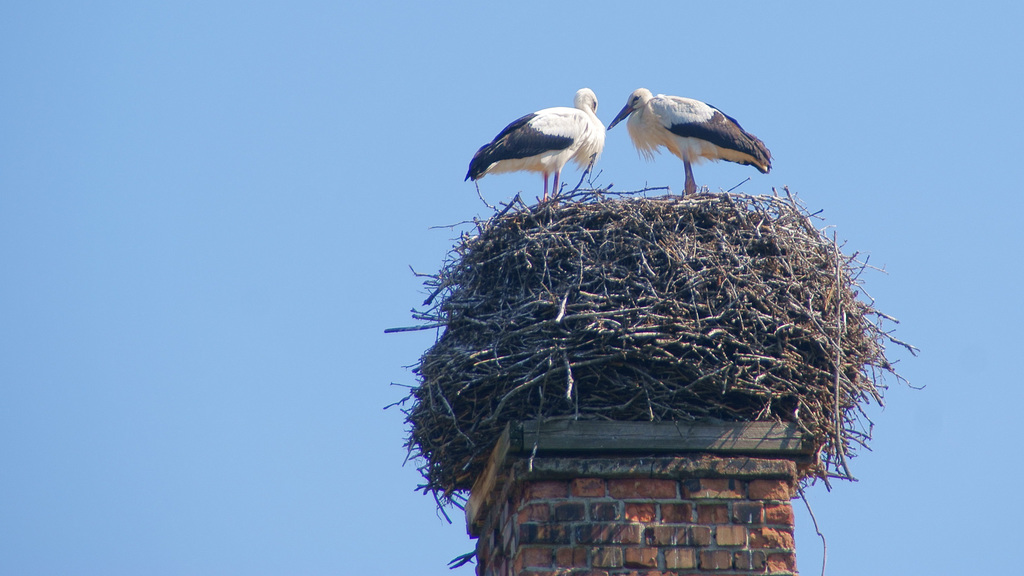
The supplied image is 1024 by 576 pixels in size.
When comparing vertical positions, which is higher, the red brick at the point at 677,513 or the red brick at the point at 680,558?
the red brick at the point at 677,513

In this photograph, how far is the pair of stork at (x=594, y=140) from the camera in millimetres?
10422

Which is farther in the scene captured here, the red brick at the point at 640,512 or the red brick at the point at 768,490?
the red brick at the point at 768,490

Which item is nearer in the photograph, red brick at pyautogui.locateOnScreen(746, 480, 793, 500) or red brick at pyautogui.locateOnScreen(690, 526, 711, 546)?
red brick at pyautogui.locateOnScreen(690, 526, 711, 546)

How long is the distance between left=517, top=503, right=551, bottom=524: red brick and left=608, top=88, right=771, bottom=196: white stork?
5.17 m

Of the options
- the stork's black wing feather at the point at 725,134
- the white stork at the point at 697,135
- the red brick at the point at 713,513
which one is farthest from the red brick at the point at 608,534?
the stork's black wing feather at the point at 725,134

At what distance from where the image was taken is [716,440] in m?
5.71

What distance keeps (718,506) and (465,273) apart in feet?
7.26

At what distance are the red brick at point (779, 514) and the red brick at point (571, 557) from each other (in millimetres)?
850

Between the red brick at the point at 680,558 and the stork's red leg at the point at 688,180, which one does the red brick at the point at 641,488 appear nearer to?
the red brick at the point at 680,558

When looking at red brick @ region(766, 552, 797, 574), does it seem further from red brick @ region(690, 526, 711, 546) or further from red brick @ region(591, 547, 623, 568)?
red brick @ region(591, 547, 623, 568)

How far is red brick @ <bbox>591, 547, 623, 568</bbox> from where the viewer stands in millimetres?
5430

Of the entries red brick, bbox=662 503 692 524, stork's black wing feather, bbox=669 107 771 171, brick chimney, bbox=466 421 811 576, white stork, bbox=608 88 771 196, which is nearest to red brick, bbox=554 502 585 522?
brick chimney, bbox=466 421 811 576

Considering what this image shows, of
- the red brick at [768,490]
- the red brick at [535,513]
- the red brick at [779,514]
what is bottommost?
the red brick at [535,513]

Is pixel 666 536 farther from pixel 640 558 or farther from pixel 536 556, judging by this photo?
pixel 536 556
